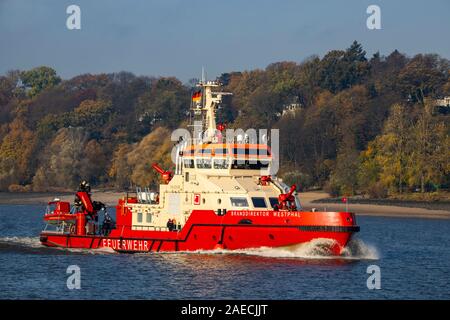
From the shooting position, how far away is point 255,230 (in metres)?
51.3

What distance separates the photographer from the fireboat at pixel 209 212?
167ft

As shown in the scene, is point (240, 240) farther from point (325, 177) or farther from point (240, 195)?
point (325, 177)

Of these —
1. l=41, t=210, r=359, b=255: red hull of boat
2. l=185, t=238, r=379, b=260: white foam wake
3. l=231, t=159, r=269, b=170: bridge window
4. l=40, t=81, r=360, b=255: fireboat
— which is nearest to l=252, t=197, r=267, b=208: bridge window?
l=40, t=81, r=360, b=255: fireboat

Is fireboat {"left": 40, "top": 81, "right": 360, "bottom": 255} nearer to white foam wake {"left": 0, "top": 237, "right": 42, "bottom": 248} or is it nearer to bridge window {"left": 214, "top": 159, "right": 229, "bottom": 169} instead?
bridge window {"left": 214, "top": 159, "right": 229, "bottom": 169}

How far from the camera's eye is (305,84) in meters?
152

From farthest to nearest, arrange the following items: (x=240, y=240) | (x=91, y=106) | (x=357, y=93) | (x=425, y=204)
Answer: (x=91, y=106), (x=357, y=93), (x=425, y=204), (x=240, y=240)

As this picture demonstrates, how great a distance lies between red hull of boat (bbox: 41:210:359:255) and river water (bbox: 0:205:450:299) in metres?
0.46

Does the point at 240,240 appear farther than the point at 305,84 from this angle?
No

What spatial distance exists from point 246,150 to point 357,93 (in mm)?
85143

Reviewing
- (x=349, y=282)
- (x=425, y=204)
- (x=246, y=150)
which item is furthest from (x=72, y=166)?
(x=349, y=282)

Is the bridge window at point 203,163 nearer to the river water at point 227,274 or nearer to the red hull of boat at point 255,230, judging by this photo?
the red hull of boat at point 255,230

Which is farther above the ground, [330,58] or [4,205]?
[330,58]

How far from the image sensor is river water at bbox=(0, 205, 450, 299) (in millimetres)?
43156
